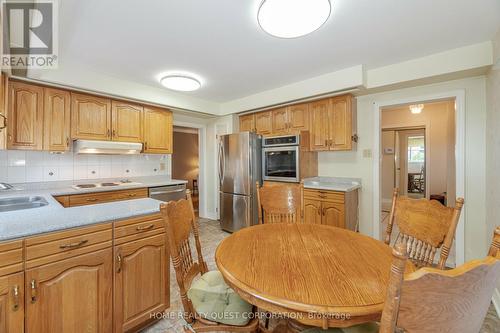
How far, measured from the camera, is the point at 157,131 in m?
3.50

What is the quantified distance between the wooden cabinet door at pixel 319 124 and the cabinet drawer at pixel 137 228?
2422 mm

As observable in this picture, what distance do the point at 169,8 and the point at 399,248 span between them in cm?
197

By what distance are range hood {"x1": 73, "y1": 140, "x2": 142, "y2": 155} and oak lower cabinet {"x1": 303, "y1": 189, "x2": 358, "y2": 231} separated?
258 centimetres

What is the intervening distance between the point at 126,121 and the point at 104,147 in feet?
A: 1.63

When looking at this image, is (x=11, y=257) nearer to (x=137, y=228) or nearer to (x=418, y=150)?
(x=137, y=228)

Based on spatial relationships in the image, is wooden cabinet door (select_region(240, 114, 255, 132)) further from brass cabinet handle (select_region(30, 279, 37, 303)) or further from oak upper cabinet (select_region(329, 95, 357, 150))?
brass cabinet handle (select_region(30, 279, 37, 303))

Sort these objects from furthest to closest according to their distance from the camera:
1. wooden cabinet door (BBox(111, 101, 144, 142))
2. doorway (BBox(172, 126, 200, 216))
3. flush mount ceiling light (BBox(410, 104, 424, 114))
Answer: doorway (BBox(172, 126, 200, 216)) → flush mount ceiling light (BBox(410, 104, 424, 114)) → wooden cabinet door (BBox(111, 101, 144, 142))

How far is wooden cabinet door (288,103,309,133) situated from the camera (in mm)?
3312

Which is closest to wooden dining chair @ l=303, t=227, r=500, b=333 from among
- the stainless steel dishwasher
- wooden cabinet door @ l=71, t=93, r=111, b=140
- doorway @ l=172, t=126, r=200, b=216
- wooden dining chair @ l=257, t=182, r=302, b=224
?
wooden dining chair @ l=257, t=182, r=302, b=224

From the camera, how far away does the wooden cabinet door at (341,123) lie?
2.91 m

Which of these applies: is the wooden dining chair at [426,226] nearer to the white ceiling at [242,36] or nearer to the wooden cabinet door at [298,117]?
the white ceiling at [242,36]

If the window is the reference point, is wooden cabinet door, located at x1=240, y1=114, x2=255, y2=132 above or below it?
above

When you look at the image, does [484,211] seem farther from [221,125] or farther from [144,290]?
[221,125]

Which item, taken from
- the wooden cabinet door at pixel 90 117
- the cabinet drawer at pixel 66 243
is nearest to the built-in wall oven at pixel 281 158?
the wooden cabinet door at pixel 90 117
